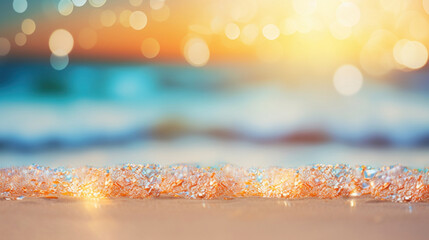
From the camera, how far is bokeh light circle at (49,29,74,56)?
59.8 inches

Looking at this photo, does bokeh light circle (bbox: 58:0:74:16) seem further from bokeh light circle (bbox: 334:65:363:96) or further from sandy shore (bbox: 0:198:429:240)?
bokeh light circle (bbox: 334:65:363:96)

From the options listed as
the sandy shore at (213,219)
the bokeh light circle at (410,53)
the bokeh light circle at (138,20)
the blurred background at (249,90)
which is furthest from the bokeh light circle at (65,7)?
the bokeh light circle at (410,53)

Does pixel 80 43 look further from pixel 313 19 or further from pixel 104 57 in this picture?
pixel 313 19

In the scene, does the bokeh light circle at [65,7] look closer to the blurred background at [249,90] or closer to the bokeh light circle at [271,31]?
the blurred background at [249,90]

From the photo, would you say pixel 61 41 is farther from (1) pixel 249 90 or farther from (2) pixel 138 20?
(1) pixel 249 90

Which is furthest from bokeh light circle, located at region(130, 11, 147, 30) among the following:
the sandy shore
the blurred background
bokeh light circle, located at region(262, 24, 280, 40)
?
the sandy shore

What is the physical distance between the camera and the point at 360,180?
140 centimetres

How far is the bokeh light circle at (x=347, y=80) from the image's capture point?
57.9 inches

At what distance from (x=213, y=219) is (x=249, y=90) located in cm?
39

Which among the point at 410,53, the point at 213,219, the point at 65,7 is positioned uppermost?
the point at 65,7

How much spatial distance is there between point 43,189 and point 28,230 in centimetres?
31

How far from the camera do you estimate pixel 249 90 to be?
4.85 ft

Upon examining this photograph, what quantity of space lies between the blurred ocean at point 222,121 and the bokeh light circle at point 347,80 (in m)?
0.02

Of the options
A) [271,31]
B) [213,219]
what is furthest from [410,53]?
[213,219]
